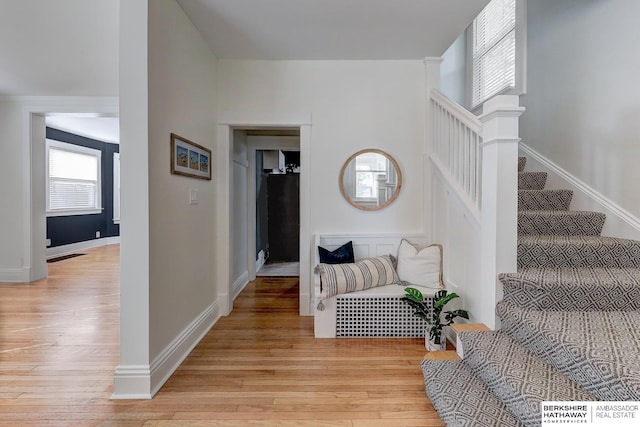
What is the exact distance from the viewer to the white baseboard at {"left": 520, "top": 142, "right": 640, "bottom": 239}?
7.72ft

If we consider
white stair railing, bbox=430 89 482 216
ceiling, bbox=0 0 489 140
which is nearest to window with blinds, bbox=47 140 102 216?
ceiling, bbox=0 0 489 140

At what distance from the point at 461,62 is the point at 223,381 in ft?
14.8

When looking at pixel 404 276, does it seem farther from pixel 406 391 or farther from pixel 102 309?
pixel 102 309

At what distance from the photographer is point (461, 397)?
1569 millimetres

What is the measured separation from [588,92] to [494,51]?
53.0 inches

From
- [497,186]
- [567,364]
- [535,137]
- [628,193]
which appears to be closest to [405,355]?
[567,364]

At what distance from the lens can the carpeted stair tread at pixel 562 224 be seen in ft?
8.32

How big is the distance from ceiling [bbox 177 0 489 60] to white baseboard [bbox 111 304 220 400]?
2.32 meters

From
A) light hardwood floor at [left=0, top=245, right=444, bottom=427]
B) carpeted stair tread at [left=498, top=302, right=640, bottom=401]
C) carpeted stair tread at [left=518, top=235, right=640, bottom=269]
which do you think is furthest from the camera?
carpeted stair tread at [left=518, top=235, right=640, bottom=269]

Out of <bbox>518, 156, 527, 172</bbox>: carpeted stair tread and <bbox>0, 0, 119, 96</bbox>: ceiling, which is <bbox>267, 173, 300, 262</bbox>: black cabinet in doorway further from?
<bbox>518, 156, 527, 172</bbox>: carpeted stair tread

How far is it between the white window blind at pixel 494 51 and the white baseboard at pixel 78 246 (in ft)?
24.6

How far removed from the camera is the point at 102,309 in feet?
11.1

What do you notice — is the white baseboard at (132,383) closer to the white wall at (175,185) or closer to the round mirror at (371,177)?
the white wall at (175,185)

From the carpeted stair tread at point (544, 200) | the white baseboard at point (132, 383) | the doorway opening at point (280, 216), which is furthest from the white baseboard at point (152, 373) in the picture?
the doorway opening at point (280, 216)
